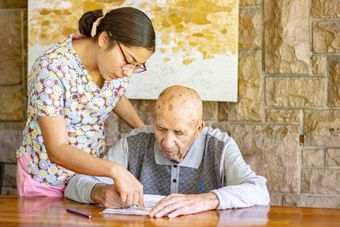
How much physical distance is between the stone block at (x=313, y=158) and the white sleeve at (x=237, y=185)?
72 centimetres

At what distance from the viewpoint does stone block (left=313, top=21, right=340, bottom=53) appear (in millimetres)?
2881

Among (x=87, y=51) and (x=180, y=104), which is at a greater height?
(x=87, y=51)

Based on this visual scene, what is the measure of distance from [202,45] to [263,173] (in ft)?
2.32

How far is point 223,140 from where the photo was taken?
2361 mm

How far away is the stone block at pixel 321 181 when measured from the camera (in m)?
2.91

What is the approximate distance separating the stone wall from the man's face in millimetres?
734

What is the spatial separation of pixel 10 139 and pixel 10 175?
8.0 inches

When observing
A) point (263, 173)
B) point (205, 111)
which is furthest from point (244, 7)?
point (263, 173)

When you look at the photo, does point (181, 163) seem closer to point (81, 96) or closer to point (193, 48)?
point (81, 96)

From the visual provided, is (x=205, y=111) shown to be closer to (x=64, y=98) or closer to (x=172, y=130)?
(x=172, y=130)

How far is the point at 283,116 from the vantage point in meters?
2.95

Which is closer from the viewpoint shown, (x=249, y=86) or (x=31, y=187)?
(x=31, y=187)

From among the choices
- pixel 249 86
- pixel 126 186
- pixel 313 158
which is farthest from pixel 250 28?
pixel 126 186

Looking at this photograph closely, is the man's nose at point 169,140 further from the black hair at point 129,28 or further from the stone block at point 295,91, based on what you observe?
the stone block at point 295,91
